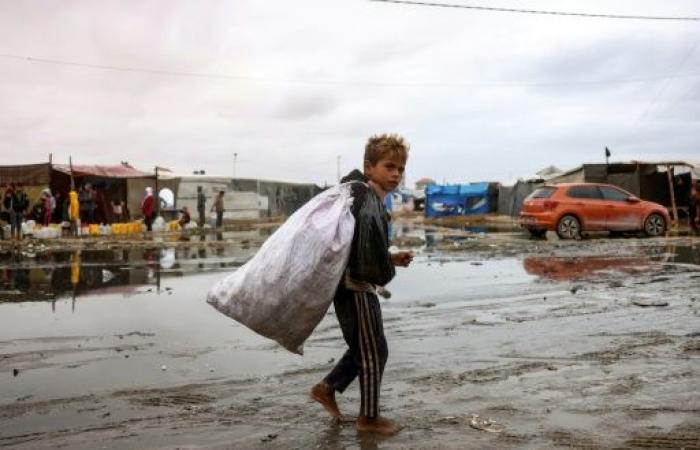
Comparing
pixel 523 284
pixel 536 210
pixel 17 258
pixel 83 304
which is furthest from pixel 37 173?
pixel 523 284

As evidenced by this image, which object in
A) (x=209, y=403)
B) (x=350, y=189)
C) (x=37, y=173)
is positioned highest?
(x=37, y=173)

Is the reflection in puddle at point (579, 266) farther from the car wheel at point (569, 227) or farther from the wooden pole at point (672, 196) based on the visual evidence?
the wooden pole at point (672, 196)

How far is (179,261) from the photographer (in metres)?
14.0

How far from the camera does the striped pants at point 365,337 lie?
11.4ft

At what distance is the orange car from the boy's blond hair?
659 inches

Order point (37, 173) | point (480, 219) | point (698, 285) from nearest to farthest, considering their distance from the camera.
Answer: point (698, 285)
point (37, 173)
point (480, 219)

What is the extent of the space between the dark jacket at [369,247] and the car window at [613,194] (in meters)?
18.3

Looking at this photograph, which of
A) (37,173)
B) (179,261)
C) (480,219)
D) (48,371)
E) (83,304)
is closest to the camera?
(48,371)

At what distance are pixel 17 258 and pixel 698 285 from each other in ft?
44.0

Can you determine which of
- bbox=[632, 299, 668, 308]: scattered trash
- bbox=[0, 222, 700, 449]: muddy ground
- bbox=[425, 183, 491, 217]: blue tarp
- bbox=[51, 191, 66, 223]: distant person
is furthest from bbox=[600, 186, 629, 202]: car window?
bbox=[425, 183, 491, 217]: blue tarp

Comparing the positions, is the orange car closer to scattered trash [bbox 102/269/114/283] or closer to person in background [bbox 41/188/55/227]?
scattered trash [bbox 102/269/114/283]

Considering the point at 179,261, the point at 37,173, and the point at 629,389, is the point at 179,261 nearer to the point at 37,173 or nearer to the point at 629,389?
the point at 629,389

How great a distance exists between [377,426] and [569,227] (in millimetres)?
17394

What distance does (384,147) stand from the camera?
3596mm
